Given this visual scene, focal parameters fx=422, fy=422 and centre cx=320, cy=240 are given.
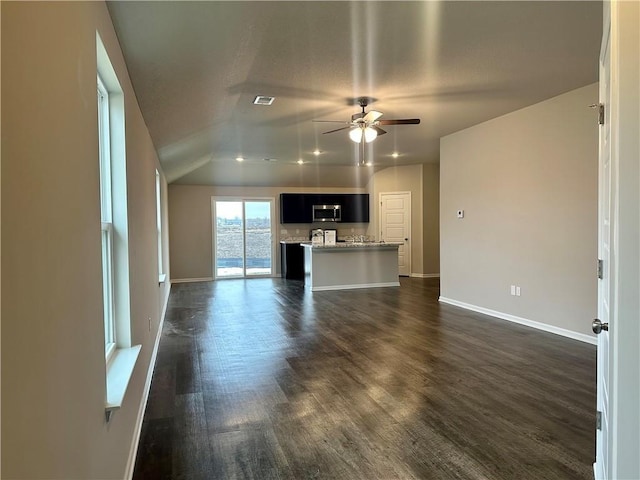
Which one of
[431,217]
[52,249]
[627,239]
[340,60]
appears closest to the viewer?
[52,249]

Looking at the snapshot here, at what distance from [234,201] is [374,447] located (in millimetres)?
8388

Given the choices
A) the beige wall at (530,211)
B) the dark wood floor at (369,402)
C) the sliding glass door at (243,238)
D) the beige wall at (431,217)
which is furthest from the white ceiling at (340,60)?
the sliding glass door at (243,238)

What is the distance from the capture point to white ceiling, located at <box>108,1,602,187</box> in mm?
2405

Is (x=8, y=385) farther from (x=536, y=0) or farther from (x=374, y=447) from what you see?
(x=536, y=0)

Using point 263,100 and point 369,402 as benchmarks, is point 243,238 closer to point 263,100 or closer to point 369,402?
point 263,100

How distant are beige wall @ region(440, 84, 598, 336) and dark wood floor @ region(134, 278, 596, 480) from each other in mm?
464

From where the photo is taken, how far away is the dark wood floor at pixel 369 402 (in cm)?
218

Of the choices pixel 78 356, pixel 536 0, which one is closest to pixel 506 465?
pixel 78 356

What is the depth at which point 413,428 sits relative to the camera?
2.53 meters

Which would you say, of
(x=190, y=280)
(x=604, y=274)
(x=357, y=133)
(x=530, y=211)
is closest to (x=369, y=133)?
(x=357, y=133)

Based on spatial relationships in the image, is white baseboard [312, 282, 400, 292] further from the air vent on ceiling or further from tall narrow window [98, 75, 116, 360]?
tall narrow window [98, 75, 116, 360]

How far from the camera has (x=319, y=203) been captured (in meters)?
10.5

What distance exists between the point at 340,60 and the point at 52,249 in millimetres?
2793

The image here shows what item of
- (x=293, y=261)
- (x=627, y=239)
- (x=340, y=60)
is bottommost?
(x=293, y=261)
